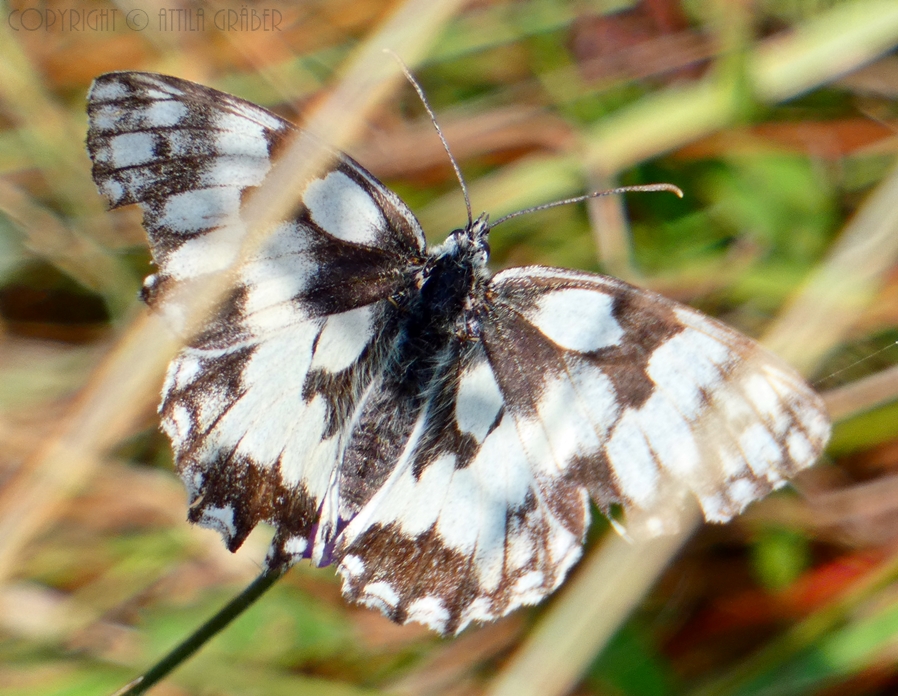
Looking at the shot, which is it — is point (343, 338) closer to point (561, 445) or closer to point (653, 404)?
point (561, 445)

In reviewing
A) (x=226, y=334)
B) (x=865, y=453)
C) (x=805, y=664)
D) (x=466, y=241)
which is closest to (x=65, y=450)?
(x=226, y=334)

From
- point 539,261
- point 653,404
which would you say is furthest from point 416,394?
point 539,261

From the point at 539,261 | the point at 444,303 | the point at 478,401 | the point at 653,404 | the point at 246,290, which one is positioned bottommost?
the point at 653,404

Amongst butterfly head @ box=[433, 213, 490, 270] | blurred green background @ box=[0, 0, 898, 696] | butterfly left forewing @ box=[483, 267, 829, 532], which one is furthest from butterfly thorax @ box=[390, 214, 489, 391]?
blurred green background @ box=[0, 0, 898, 696]

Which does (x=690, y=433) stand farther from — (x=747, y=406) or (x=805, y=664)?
(x=805, y=664)

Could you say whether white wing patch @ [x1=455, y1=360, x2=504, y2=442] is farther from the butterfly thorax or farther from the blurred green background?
the blurred green background

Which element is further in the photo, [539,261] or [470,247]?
[539,261]
